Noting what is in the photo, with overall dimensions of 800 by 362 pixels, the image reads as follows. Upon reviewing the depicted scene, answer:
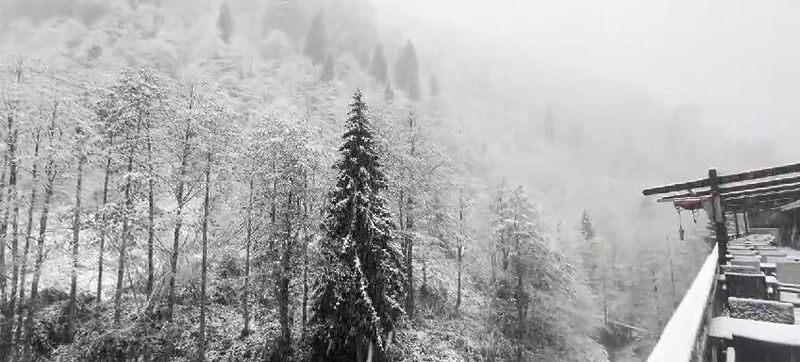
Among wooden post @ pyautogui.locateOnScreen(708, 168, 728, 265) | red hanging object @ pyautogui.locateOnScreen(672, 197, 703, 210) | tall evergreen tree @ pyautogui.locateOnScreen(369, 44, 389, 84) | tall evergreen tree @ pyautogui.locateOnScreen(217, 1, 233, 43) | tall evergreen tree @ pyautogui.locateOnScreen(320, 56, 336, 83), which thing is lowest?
wooden post @ pyautogui.locateOnScreen(708, 168, 728, 265)

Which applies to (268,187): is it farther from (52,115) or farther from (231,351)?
(52,115)

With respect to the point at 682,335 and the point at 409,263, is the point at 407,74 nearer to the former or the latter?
the point at 409,263

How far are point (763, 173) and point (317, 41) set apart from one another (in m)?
98.0

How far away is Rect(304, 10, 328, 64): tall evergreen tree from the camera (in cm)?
9569

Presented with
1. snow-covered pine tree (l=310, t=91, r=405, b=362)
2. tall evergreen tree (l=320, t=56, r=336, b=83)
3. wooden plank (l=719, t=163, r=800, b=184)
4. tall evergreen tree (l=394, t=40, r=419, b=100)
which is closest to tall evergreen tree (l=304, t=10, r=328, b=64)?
tall evergreen tree (l=320, t=56, r=336, b=83)

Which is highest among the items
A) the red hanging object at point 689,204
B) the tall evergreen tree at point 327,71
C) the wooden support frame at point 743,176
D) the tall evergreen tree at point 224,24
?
the tall evergreen tree at point 224,24

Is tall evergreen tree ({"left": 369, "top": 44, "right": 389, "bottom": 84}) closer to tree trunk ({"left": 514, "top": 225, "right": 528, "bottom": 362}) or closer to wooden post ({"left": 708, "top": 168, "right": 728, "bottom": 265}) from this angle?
tree trunk ({"left": 514, "top": 225, "right": 528, "bottom": 362})

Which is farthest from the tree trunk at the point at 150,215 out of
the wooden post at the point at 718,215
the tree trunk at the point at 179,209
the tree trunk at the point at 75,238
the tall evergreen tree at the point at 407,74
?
the tall evergreen tree at the point at 407,74

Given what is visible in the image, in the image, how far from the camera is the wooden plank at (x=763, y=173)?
704 centimetres

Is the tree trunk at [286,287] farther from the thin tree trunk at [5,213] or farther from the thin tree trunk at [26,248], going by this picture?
the thin tree trunk at [5,213]

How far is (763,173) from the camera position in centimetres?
758

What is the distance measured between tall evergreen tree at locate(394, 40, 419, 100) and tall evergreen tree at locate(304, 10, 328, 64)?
18.2 m

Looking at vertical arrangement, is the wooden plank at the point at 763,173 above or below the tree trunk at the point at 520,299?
above

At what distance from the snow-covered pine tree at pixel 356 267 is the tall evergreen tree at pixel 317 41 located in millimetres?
82536
